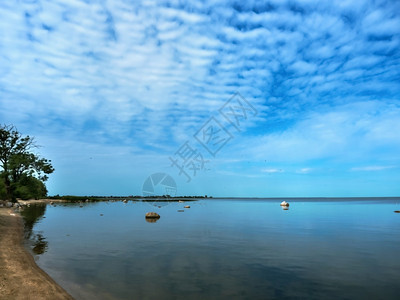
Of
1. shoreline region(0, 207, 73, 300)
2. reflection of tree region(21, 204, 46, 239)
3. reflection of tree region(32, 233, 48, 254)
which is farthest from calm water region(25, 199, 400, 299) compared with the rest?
reflection of tree region(21, 204, 46, 239)

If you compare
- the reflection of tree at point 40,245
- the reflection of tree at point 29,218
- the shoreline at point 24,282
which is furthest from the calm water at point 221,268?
the reflection of tree at point 29,218

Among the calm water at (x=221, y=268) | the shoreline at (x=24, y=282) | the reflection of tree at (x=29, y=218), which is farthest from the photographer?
the reflection of tree at (x=29, y=218)

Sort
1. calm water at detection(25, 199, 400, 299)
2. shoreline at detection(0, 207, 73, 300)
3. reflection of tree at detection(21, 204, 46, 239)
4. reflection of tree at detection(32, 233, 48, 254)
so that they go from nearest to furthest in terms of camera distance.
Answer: shoreline at detection(0, 207, 73, 300), calm water at detection(25, 199, 400, 299), reflection of tree at detection(32, 233, 48, 254), reflection of tree at detection(21, 204, 46, 239)

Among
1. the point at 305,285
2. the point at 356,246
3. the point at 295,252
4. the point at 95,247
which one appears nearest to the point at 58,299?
the point at 305,285

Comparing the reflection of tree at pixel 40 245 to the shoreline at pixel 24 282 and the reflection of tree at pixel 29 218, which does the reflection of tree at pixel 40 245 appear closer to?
the reflection of tree at pixel 29 218

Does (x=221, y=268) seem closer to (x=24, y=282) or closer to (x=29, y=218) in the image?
(x=24, y=282)

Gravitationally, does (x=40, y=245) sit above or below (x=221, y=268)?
below

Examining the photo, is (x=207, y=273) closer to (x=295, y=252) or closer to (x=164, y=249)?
(x=164, y=249)

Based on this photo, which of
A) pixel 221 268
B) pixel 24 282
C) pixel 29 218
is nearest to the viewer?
pixel 24 282

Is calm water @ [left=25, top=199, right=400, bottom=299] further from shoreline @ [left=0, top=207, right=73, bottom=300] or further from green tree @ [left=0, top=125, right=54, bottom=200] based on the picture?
green tree @ [left=0, top=125, right=54, bottom=200]

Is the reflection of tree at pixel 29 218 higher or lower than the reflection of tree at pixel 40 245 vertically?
higher

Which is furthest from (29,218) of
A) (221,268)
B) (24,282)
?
(221,268)

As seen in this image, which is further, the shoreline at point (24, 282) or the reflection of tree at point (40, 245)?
the reflection of tree at point (40, 245)

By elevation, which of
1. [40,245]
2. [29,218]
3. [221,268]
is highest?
[29,218]
